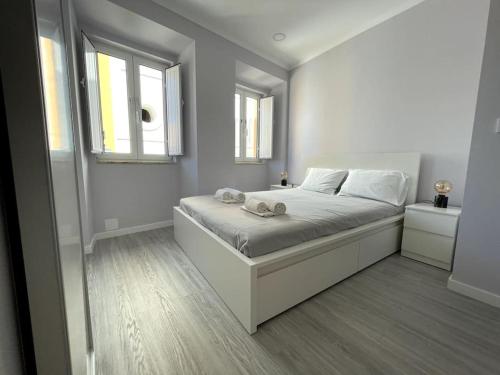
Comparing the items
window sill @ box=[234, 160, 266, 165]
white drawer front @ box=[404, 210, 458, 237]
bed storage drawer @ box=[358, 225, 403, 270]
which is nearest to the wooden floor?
bed storage drawer @ box=[358, 225, 403, 270]

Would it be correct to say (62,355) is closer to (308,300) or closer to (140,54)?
(308,300)

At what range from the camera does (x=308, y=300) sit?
150 centimetres

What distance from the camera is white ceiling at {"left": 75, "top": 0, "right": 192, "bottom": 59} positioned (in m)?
2.12

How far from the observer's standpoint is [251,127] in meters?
4.21

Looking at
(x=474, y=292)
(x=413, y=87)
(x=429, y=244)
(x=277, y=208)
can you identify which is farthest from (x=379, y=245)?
(x=413, y=87)

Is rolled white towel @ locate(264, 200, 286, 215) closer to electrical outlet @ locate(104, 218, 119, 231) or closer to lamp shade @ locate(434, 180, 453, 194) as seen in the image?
lamp shade @ locate(434, 180, 453, 194)

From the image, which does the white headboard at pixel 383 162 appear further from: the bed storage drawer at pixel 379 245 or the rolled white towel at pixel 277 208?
the rolled white towel at pixel 277 208

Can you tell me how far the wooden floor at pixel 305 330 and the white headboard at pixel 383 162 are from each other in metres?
1.04

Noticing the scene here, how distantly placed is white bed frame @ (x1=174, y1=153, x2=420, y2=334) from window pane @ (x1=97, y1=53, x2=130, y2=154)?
4.79ft

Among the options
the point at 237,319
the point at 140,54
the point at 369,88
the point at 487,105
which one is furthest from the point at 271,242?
the point at 140,54

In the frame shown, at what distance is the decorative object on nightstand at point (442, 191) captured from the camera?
6.61 feet

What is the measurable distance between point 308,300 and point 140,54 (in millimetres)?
3546

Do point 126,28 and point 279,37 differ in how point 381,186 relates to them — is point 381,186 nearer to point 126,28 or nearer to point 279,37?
point 279,37

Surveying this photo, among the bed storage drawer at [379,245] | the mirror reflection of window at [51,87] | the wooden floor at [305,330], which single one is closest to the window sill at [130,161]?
the wooden floor at [305,330]
